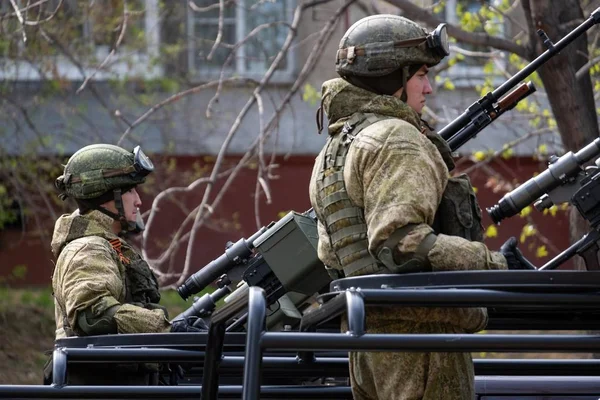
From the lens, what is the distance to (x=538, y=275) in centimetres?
315

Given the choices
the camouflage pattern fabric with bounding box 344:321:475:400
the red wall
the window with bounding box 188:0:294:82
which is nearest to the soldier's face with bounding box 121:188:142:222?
the camouflage pattern fabric with bounding box 344:321:475:400

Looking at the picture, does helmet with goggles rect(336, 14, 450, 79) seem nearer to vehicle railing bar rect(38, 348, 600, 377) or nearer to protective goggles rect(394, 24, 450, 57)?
protective goggles rect(394, 24, 450, 57)

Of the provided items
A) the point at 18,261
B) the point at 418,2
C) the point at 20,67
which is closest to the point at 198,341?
the point at 418,2

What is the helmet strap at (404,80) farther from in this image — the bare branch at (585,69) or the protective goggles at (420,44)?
the bare branch at (585,69)

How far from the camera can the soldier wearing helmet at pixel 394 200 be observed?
3535 mm

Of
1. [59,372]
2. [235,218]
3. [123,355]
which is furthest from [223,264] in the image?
[235,218]

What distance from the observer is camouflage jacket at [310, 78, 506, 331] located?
3.52 m

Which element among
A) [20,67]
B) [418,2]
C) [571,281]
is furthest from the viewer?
[20,67]

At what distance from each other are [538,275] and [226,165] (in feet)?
36.8

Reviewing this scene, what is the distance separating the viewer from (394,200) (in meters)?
3.54

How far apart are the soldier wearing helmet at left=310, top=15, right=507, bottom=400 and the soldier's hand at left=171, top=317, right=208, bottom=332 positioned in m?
1.03

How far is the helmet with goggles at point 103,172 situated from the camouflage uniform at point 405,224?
1796 millimetres

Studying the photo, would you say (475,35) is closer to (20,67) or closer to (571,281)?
(571,281)

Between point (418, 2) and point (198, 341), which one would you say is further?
point (418, 2)
